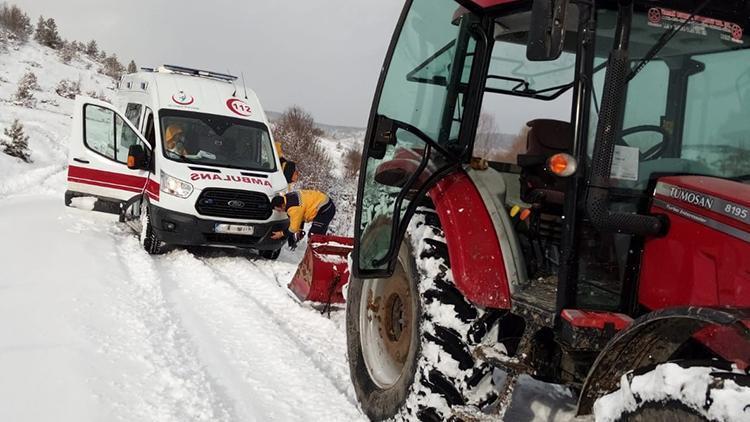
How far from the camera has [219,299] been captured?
6.03 metres

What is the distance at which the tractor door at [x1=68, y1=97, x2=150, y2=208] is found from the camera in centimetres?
898

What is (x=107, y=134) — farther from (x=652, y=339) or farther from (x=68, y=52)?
(x=68, y=52)

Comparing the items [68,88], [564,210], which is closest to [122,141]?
[564,210]

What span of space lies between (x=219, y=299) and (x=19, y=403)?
287cm

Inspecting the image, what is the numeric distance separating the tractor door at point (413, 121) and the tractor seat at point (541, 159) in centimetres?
34

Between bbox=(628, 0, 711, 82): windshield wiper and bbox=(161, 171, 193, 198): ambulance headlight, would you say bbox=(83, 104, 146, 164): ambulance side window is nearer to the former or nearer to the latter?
bbox=(161, 171, 193, 198): ambulance headlight

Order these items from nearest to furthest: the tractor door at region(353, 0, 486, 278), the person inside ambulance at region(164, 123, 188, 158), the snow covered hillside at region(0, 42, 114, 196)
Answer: the tractor door at region(353, 0, 486, 278) → the person inside ambulance at region(164, 123, 188, 158) → the snow covered hillside at region(0, 42, 114, 196)

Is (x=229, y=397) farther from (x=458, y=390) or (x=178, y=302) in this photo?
(x=178, y=302)

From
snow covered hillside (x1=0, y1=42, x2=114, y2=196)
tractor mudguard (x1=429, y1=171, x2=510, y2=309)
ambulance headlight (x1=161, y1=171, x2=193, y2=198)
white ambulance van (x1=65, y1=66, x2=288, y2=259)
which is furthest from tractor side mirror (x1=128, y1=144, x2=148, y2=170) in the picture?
tractor mudguard (x1=429, y1=171, x2=510, y2=309)

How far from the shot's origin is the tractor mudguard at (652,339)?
1.82m

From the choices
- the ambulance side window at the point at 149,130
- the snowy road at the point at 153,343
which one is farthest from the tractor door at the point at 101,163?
the snowy road at the point at 153,343

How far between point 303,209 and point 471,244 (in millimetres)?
5255

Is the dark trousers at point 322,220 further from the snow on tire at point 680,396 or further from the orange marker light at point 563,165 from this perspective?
the snow on tire at point 680,396

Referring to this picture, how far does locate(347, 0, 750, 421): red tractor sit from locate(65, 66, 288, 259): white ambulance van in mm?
4743
